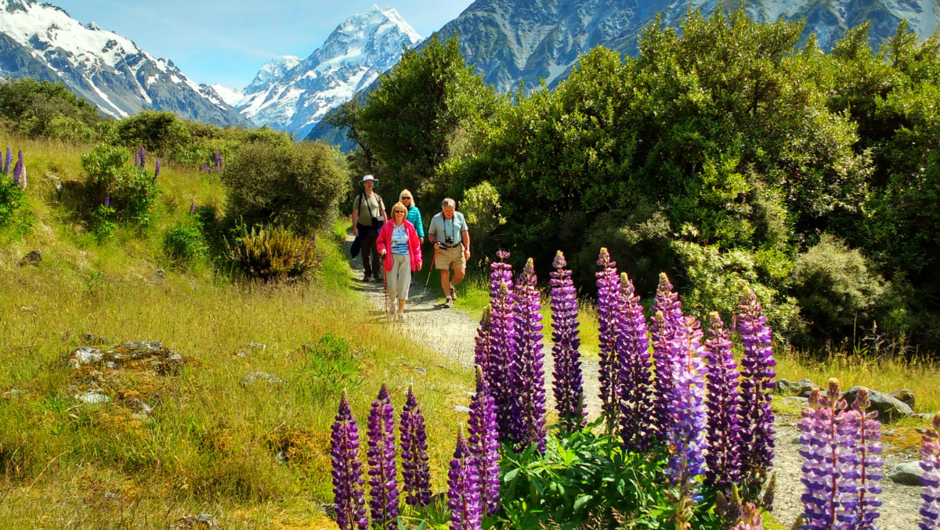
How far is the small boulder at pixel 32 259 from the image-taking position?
8.29m

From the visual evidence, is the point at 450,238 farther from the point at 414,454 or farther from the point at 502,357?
the point at 414,454

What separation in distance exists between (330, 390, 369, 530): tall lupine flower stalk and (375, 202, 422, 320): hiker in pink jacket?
6.63 metres

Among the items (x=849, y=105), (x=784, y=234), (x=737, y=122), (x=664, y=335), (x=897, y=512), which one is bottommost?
(x=897, y=512)

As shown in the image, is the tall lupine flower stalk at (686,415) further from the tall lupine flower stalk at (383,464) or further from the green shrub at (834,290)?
the green shrub at (834,290)

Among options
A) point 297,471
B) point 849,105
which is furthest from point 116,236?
point 849,105

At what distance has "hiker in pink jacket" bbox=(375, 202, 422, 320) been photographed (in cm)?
907

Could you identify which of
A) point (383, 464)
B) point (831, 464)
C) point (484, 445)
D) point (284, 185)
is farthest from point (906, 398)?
point (284, 185)

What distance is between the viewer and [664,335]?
240 cm

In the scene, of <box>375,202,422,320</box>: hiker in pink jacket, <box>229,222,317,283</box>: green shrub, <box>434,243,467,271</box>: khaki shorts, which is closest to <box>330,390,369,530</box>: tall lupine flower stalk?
<box>375,202,422,320</box>: hiker in pink jacket

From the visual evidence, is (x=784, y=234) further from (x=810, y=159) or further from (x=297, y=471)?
(x=297, y=471)

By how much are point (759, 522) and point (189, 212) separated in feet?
42.7

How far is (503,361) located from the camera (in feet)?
9.09

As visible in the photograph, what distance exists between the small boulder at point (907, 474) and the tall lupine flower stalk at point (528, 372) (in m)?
3.50

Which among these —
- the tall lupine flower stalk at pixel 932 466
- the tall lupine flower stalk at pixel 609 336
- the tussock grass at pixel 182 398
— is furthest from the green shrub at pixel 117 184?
the tall lupine flower stalk at pixel 932 466
